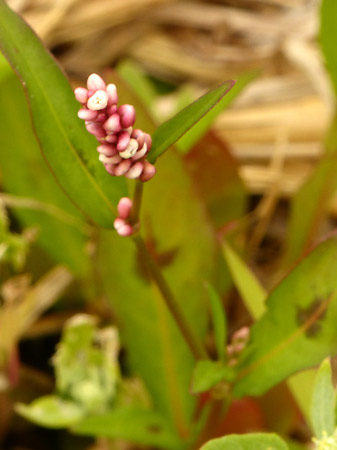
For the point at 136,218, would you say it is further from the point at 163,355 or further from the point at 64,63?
the point at 64,63

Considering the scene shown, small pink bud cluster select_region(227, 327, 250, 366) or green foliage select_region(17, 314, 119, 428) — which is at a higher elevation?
small pink bud cluster select_region(227, 327, 250, 366)

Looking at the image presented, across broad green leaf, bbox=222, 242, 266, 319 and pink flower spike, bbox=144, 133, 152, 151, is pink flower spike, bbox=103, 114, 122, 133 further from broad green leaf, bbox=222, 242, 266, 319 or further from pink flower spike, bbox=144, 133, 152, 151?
broad green leaf, bbox=222, 242, 266, 319

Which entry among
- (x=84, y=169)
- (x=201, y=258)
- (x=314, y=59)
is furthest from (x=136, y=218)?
(x=314, y=59)

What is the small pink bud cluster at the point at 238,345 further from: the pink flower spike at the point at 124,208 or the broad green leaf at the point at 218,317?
the pink flower spike at the point at 124,208

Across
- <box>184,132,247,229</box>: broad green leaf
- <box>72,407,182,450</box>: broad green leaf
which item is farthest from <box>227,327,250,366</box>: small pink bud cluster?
<box>184,132,247,229</box>: broad green leaf

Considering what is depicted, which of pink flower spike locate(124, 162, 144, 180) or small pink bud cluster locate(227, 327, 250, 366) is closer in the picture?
pink flower spike locate(124, 162, 144, 180)

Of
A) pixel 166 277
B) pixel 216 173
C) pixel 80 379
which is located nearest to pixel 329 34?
pixel 216 173

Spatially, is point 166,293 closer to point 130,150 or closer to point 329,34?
point 130,150
